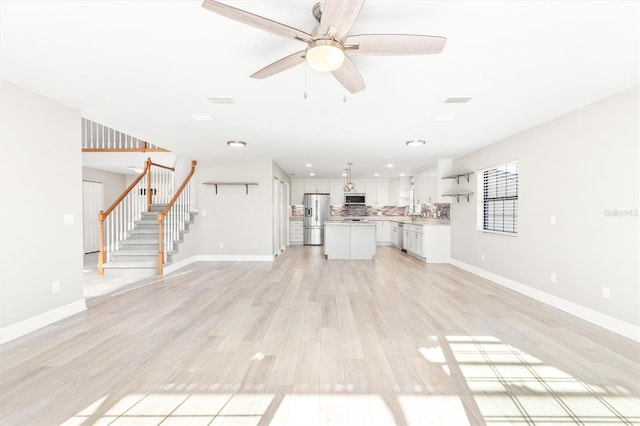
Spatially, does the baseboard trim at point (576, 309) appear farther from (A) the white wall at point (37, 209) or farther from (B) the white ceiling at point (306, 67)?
(A) the white wall at point (37, 209)

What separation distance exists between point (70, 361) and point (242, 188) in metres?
5.28

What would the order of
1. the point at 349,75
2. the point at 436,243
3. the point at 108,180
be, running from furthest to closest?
the point at 108,180 → the point at 436,243 → the point at 349,75

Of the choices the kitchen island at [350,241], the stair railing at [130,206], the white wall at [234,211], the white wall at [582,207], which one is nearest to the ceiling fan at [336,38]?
the white wall at [582,207]

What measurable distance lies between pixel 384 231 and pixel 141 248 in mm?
7706

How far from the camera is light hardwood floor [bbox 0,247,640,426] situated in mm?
1802

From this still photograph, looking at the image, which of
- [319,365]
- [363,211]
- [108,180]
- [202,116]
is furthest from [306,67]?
[108,180]

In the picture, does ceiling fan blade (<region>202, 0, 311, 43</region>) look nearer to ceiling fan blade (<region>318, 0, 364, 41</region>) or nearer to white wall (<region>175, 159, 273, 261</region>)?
ceiling fan blade (<region>318, 0, 364, 41</region>)

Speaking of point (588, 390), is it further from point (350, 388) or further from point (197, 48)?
point (197, 48)

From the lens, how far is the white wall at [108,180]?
8453mm

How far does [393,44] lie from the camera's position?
6.15 ft

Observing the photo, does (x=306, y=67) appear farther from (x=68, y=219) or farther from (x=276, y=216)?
(x=276, y=216)

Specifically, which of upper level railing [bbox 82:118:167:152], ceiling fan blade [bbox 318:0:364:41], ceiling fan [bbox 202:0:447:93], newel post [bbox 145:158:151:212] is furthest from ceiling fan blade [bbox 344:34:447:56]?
upper level railing [bbox 82:118:167:152]

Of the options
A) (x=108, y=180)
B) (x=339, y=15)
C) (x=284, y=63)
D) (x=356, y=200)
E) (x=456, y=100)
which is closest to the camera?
(x=339, y=15)

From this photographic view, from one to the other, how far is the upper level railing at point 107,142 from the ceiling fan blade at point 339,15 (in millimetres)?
7457
